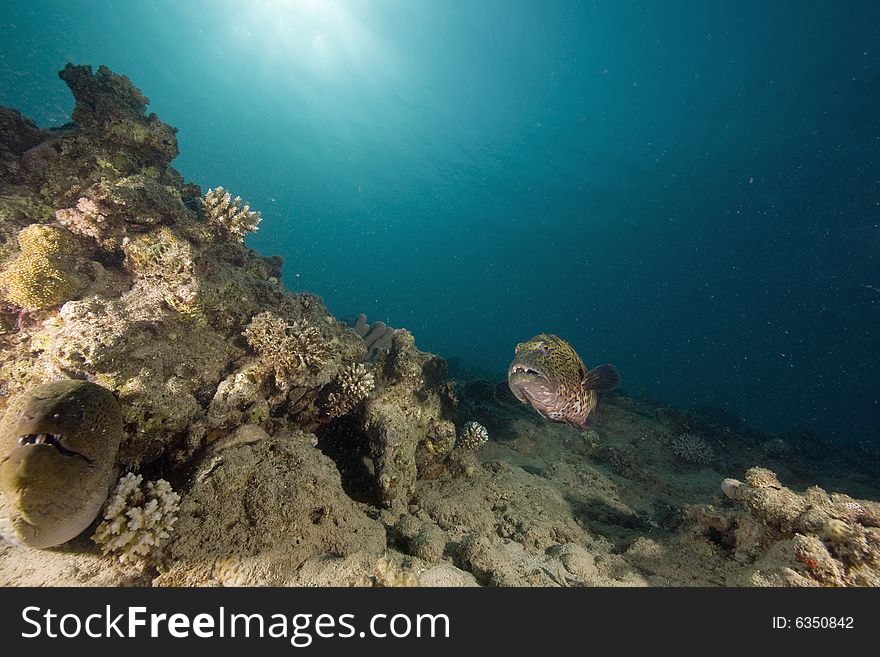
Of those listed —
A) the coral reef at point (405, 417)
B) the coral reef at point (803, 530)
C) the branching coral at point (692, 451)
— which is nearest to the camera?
the coral reef at point (803, 530)

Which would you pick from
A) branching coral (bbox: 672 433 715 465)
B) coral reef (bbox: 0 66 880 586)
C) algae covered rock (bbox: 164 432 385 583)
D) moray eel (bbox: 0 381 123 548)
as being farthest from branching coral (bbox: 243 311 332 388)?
branching coral (bbox: 672 433 715 465)

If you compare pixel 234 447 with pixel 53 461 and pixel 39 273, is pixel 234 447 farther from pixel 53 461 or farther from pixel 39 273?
pixel 39 273

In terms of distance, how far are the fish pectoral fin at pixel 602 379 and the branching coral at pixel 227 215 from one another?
5.63 metres

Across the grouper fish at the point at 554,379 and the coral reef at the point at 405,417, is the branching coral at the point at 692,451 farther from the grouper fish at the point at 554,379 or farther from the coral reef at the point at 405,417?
the coral reef at the point at 405,417

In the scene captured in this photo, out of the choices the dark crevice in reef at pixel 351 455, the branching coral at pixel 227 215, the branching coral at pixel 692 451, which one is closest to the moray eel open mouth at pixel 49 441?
the dark crevice in reef at pixel 351 455

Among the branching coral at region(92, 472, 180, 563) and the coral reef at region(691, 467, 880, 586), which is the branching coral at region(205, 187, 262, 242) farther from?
the coral reef at region(691, 467, 880, 586)

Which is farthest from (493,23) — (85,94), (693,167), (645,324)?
(645,324)

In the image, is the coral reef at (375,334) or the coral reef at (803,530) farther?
the coral reef at (375,334)

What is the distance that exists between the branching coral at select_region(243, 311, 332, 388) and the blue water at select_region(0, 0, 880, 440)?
17156 millimetres

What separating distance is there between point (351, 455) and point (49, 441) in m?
3.14

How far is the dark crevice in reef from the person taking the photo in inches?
173

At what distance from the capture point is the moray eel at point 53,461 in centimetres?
202
